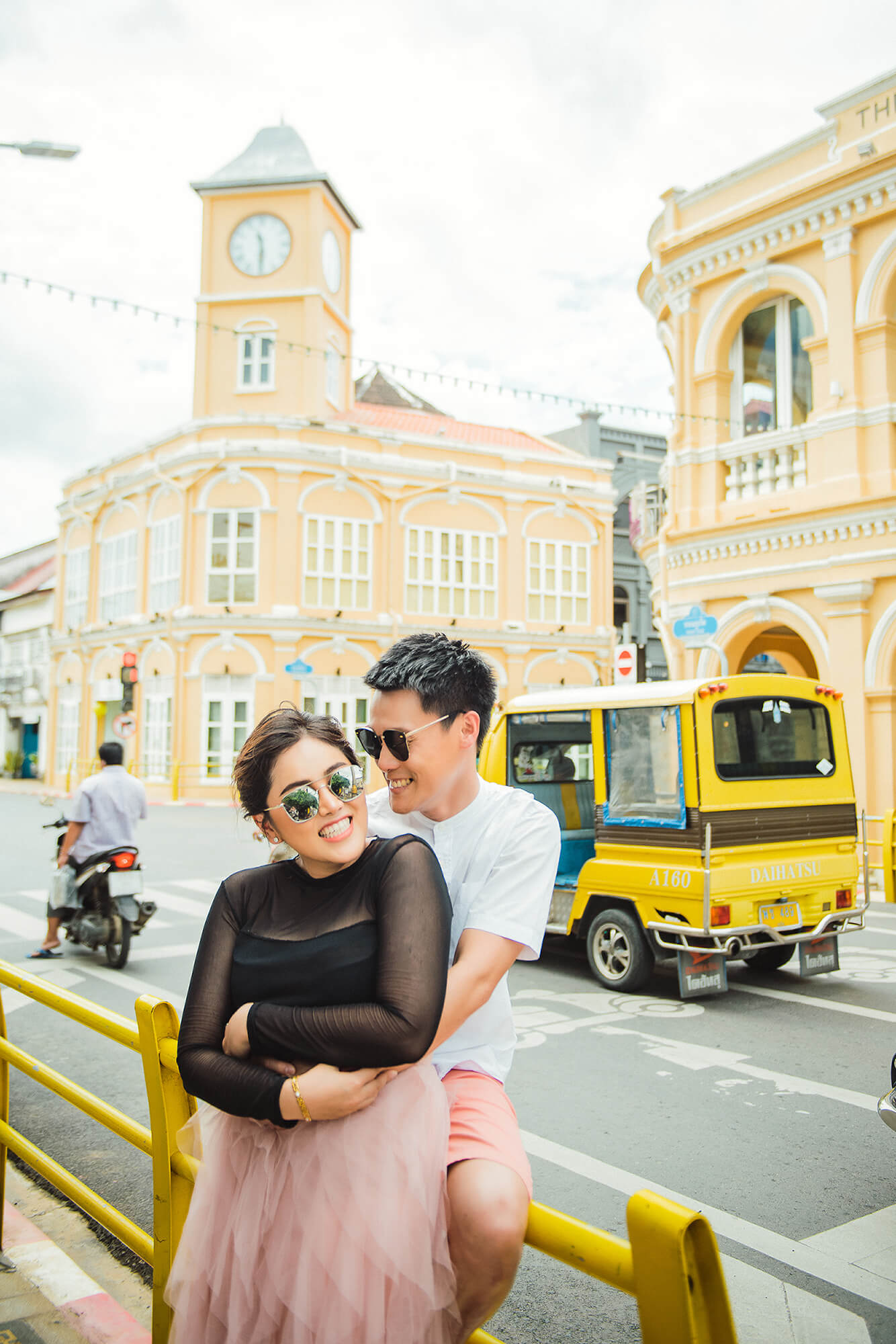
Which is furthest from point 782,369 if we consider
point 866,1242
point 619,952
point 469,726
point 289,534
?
point 289,534

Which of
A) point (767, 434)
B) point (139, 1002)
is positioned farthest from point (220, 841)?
point (139, 1002)

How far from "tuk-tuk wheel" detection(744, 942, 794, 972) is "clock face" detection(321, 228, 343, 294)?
2645 cm

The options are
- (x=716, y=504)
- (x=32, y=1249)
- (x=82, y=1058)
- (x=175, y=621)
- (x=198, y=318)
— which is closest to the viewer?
(x=32, y=1249)

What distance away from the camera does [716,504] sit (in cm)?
1448

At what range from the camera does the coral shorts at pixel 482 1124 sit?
199cm

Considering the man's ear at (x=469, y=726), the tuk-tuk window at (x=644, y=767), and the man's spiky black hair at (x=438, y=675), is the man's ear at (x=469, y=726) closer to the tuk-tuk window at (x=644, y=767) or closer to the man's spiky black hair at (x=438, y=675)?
the man's spiky black hair at (x=438, y=675)

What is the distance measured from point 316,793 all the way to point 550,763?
7.08m

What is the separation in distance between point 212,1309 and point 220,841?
15.9m

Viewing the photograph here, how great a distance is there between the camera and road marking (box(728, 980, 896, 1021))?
6582 mm

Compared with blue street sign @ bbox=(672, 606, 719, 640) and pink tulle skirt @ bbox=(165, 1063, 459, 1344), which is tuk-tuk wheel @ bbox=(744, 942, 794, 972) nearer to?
blue street sign @ bbox=(672, 606, 719, 640)

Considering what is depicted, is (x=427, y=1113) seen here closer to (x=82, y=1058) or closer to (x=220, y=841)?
(x=82, y=1058)

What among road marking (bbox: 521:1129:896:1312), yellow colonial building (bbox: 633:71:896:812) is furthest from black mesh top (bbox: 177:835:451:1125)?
yellow colonial building (bbox: 633:71:896:812)

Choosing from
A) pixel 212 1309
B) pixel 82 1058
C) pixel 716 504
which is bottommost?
pixel 82 1058

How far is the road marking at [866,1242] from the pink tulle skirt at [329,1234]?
214 centimetres
